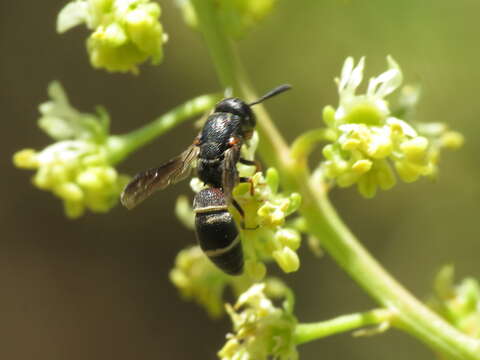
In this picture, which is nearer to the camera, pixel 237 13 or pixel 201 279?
pixel 237 13

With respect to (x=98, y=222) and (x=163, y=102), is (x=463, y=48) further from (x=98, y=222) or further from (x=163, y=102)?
(x=98, y=222)

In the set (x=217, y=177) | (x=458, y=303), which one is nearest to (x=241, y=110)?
(x=217, y=177)

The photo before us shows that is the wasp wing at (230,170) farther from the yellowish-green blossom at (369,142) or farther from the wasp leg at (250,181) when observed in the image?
the yellowish-green blossom at (369,142)

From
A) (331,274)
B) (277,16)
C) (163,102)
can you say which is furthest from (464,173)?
(163,102)

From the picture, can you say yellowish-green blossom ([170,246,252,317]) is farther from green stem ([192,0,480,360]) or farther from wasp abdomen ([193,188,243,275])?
wasp abdomen ([193,188,243,275])

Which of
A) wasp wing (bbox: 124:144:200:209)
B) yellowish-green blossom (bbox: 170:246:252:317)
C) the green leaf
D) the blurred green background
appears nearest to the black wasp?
wasp wing (bbox: 124:144:200:209)

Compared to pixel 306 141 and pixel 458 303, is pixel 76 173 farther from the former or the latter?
pixel 458 303
